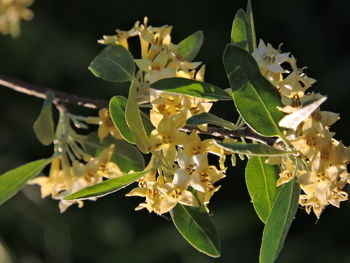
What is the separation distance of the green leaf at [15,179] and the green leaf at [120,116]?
11.4 inches

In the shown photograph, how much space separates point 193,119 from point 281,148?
17 cm

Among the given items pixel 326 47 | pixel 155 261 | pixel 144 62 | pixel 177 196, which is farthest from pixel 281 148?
pixel 326 47

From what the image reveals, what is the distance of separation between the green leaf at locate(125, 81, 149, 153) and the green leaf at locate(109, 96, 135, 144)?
4 centimetres

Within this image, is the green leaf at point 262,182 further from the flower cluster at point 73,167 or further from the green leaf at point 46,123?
the green leaf at point 46,123

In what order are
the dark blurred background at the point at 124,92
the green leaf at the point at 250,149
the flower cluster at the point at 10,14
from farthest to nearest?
the dark blurred background at the point at 124,92
the flower cluster at the point at 10,14
the green leaf at the point at 250,149

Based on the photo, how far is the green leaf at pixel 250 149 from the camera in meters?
0.85

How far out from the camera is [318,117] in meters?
0.96

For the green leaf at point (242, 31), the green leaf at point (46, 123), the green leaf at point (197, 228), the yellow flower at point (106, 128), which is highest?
the green leaf at point (242, 31)

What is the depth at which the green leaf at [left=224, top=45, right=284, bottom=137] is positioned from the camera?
0.94 meters

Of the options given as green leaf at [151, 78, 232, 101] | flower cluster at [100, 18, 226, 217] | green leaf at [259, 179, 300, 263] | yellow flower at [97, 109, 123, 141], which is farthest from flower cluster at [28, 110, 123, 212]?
green leaf at [259, 179, 300, 263]

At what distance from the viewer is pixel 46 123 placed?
4.04 ft

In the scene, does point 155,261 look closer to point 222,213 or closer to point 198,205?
point 222,213

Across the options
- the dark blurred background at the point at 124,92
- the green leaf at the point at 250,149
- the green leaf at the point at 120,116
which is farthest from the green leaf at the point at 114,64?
the dark blurred background at the point at 124,92

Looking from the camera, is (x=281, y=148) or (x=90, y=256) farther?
(x=90, y=256)
